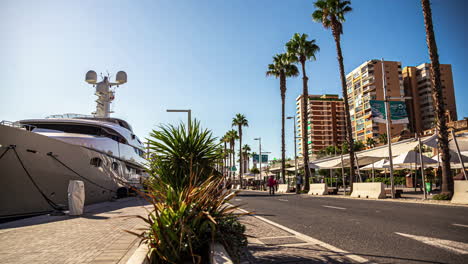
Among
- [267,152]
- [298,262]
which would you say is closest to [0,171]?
[298,262]

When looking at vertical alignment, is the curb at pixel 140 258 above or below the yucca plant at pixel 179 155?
below

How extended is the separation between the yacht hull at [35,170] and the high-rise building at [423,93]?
5090 inches

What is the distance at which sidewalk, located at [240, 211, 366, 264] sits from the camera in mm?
4525

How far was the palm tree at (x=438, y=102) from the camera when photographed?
15.3m

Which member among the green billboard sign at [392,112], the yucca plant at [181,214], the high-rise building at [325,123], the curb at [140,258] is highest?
the high-rise building at [325,123]

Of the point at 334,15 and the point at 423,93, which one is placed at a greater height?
the point at 423,93

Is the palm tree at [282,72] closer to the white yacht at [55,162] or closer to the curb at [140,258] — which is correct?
the white yacht at [55,162]

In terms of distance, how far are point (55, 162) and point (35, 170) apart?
0.97m

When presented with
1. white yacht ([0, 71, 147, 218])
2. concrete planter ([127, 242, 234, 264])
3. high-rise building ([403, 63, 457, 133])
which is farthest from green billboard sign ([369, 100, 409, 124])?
high-rise building ([403, 63, 457, 133])

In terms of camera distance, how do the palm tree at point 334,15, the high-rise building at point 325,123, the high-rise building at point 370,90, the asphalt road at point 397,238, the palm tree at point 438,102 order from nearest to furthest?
the asphalt road at point 397,238, the palm tree at point 438,102, the palm tree at point 334,15, the high-rise building at point 370,90, the high-rise building at point 325,123

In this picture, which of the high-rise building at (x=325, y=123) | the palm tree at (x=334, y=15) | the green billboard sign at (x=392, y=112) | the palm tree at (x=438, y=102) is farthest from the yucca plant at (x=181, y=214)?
the high-rise building at (x=325, y=123)

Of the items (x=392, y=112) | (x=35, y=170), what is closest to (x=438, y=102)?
(x=392, y=112)

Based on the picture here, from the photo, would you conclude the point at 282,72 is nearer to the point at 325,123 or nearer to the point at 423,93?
the point at 423,93

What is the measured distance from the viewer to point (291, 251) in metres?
5.10
